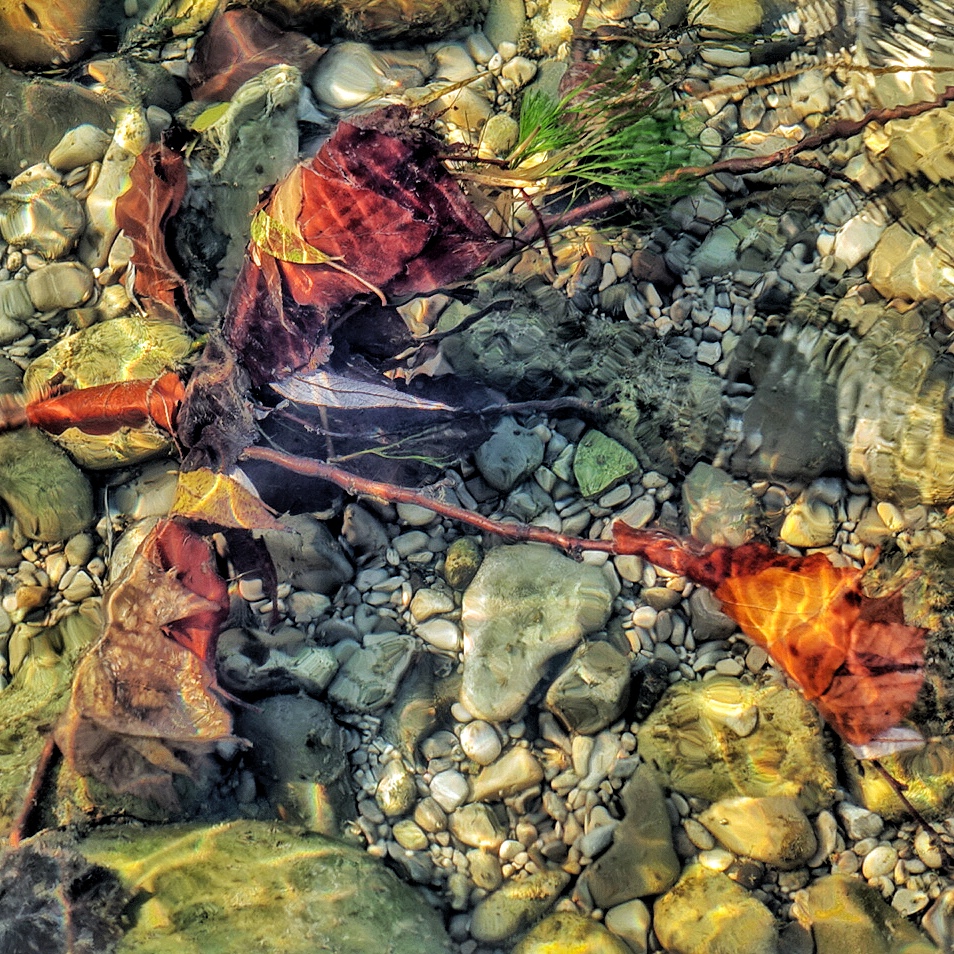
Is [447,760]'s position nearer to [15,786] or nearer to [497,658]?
[497,658]

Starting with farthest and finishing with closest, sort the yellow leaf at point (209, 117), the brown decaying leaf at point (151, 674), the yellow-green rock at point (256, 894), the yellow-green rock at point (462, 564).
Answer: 1. the yellow leaf at point (209, 117)
2. the yellow-green rock at point (462, 564)
3. the brown decaying leaf at point (151, 674)
4. the yellow-green rock at point (256, 894)

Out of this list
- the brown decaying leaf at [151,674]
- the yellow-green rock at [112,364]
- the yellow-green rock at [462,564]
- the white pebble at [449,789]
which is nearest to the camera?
the brown decaying leaf at [151,674]

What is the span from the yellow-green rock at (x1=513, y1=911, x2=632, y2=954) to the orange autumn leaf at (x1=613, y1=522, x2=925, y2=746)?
3.87ft

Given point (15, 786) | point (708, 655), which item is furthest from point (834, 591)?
point (15, 786)

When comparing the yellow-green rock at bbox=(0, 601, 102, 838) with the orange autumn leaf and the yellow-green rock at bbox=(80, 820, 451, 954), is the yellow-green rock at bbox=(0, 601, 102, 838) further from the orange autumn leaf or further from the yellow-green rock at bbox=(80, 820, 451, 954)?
the orange autumn leaf

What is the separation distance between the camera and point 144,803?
2994 millimetres

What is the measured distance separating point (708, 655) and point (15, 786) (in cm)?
278

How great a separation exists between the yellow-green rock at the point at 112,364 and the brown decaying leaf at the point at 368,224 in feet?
3.64

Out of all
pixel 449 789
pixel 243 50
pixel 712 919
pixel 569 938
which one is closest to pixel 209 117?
pixel 243 50

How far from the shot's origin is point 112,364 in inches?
152

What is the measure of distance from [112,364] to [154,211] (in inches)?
29.8


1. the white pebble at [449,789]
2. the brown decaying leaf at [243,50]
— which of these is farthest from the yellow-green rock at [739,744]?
the brown decaying leaf at [243,50]

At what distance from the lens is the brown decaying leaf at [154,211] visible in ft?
11.8

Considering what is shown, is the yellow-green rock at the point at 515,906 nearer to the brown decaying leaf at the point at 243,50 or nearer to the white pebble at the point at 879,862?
the white pebble at the point at 879,862
